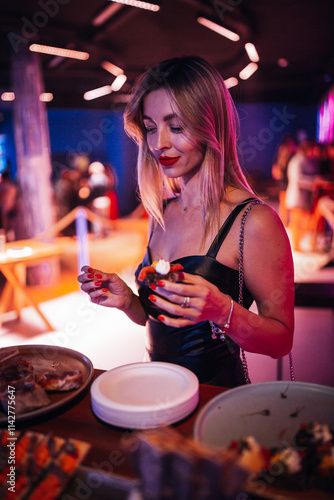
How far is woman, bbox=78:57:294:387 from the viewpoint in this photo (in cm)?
130

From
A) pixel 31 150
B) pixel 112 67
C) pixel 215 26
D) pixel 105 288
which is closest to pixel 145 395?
pixel 105 288

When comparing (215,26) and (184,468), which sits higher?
(215,26)

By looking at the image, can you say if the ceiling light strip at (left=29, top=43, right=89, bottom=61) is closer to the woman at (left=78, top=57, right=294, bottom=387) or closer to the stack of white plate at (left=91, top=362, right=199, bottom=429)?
the woman at (left=78, top=57, right=294, bottom=387)

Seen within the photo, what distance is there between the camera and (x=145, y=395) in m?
1.02

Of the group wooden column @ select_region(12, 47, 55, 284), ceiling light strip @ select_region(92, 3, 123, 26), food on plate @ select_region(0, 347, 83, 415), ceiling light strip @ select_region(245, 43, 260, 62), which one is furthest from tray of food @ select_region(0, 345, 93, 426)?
ceiling light strip @ select_region(245, 43, 260, 62)

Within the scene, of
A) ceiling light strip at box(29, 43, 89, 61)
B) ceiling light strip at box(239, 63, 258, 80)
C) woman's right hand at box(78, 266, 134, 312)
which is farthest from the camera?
ceiling light strip at box(239, 63, 258, 80)

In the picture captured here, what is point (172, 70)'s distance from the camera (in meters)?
1.41

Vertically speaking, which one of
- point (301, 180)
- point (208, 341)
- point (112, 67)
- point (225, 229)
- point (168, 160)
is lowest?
point (208, 341)

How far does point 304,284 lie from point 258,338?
5.96 ft

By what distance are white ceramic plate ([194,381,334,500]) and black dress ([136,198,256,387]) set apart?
455mm

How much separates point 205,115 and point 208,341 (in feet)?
2.68

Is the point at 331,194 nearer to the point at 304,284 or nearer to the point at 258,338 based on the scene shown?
the point at 304,284

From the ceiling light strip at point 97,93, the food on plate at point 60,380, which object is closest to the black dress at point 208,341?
the food on plate at point 60,380

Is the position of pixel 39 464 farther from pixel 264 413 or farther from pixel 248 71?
pixel 248 71
